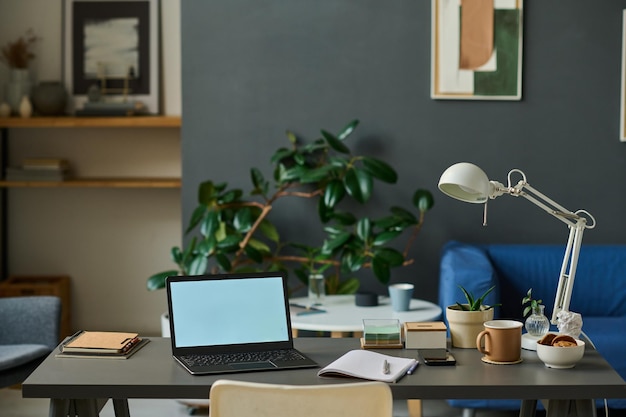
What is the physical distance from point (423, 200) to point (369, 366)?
7.47ft

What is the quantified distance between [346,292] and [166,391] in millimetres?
2379

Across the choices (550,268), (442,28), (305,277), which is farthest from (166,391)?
(442,28)

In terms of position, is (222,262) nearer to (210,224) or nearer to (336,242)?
(210,224)

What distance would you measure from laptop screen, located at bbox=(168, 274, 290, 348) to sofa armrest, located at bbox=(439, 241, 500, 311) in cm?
141

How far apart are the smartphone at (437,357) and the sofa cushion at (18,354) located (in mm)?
1888

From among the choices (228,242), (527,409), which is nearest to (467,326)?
(527,409)

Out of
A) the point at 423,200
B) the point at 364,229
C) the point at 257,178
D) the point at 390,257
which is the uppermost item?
the point at 257,178

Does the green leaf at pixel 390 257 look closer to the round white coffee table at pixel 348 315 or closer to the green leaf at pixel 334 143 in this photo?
the round white coffee table at pixel 348 315

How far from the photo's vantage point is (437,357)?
240 centimetres

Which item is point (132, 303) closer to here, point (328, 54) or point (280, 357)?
point (328, 54)

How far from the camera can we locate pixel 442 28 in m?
4.68

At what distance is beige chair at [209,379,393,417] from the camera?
1.90 meters

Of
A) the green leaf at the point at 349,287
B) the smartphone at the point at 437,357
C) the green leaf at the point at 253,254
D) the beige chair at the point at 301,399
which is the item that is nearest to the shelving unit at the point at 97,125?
the green leaf at the point at 253,254

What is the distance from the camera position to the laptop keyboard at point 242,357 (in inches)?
93.3
